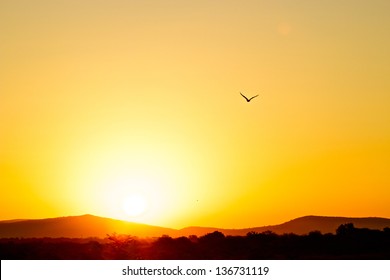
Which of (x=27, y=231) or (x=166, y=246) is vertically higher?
(x=27, y=231)

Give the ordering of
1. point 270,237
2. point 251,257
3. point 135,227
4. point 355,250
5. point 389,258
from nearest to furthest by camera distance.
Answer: point 389,258
point 251,257
point 355,250
point 270,237
point 135,227

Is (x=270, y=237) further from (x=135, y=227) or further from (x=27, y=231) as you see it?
(x=27, y=231)

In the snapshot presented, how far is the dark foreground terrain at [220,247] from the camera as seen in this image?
65750 mm

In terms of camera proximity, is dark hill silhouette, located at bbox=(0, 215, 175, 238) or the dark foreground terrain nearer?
the dark foreground terrain

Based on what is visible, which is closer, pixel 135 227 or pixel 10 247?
pixel 10 247

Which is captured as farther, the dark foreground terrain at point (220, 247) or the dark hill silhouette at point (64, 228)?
the dark hill silhouette at point (64, 228)

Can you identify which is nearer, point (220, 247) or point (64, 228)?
point (220, 247)

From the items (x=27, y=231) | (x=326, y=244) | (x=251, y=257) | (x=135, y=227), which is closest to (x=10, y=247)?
(x=251, y=257)

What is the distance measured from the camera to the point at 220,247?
235 ft

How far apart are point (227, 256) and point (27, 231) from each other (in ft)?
344

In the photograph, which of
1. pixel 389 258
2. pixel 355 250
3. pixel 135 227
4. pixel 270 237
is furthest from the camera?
pixel 135 227

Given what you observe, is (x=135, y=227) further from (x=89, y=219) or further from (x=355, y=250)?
(x=355, y=250)

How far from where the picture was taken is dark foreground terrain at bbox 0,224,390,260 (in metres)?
65.8

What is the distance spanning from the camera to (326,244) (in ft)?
237
